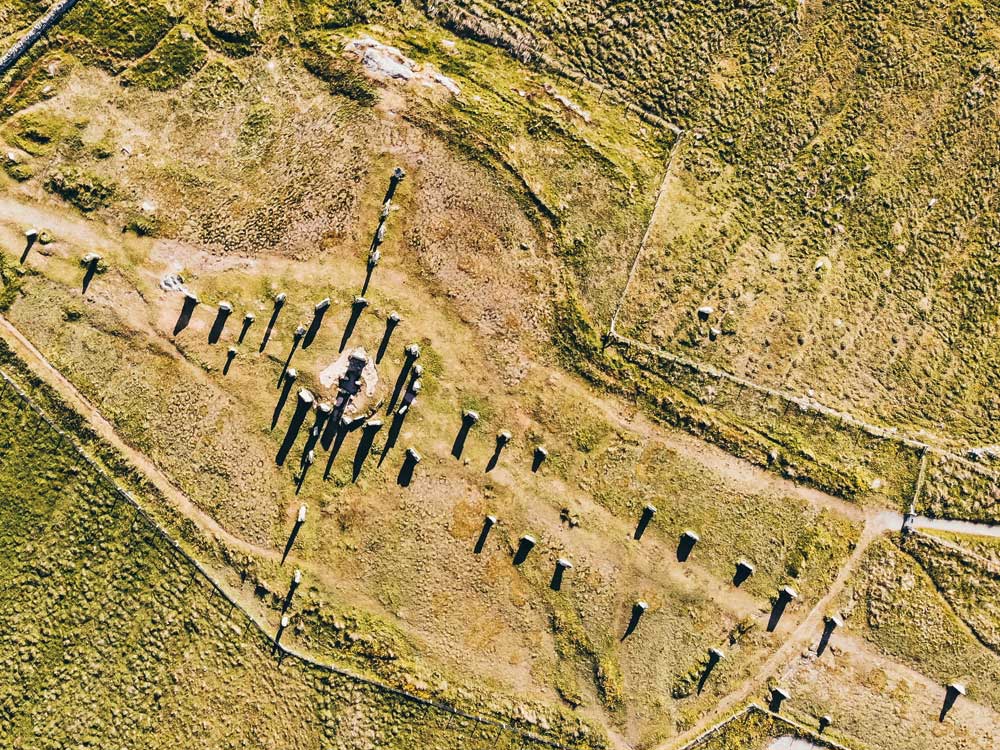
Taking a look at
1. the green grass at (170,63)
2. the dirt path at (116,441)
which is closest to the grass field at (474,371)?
the green grass at (170,63)

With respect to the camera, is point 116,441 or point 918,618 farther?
point 918,618

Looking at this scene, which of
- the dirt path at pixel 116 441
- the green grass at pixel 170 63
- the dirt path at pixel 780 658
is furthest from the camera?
the dirt path at pixel 780 658

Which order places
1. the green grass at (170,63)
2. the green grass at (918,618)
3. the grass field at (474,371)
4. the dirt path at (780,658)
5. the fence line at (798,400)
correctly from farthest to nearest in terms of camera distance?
1. the green grass at (918,618)
2. the fence line at (798,400)
3. the dirt path at (780,658)
4. the green grass at (170,63)
5. the grass field at (474,371)

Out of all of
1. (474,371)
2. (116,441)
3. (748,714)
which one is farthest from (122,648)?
(748,714)

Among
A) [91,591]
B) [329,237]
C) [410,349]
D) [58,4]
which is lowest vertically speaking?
[91,591]

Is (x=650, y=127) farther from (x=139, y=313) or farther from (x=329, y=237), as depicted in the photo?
(x=139, y=313)

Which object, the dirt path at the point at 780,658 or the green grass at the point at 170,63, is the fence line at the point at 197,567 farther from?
the green grass at the point at 170,63

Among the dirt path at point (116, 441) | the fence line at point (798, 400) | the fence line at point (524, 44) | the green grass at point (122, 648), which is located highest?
the fence line at point (524, 44)

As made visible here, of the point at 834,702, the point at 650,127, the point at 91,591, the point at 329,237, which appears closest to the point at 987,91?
the point at 650,127

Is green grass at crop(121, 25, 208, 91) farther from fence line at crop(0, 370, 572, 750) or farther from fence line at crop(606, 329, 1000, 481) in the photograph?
fence line at crop(606, 329, 1000, 481)

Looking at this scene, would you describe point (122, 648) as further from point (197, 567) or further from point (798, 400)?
point (798, 400)

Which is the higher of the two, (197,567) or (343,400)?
(343,400)
